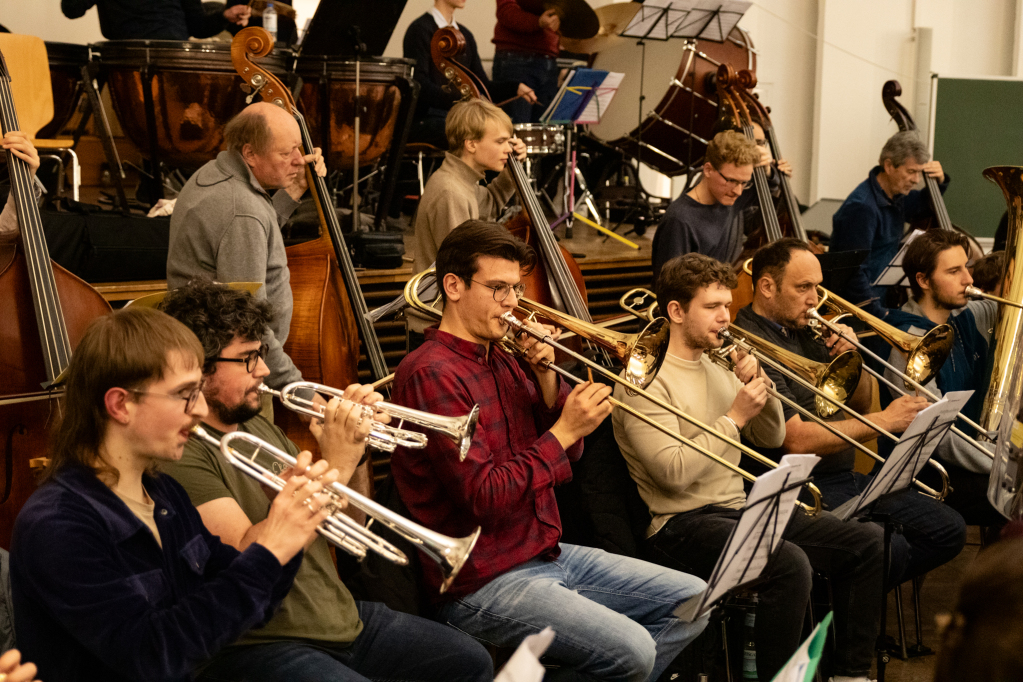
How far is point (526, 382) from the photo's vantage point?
291 cm

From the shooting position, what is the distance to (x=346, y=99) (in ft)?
17.4

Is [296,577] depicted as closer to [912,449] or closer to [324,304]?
[324,304]

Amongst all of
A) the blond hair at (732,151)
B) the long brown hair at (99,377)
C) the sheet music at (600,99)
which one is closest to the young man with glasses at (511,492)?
the long brown hair at (99,377)

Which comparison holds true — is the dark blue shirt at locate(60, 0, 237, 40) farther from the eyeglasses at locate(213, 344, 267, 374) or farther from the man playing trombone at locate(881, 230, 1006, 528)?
the man playing trombone at locate(881, 230, 1006, 528)

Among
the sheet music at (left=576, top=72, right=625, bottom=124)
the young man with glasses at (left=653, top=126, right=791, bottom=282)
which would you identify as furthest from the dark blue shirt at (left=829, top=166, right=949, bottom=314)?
the sheet music at (left=576, top=72, right=625, bottom=124)

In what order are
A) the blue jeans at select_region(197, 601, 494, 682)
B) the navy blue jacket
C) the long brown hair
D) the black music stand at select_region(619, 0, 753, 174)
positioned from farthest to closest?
1. the black music stand at select_region(619, 0, 753, 174)
2. the blue jeans at select_region(197, 601, 494, 682)
3. the long brown hair
4. the navy blue jacket

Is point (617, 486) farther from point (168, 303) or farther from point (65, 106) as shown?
point (65, 106)

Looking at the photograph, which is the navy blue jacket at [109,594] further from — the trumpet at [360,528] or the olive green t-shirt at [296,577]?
the olive green t-shirt at [296,577]

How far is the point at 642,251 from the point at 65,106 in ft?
11.1

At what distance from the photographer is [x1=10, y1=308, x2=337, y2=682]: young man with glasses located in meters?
1.74

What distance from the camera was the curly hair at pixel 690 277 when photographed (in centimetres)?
322

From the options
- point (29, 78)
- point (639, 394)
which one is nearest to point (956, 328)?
point (639, 394)

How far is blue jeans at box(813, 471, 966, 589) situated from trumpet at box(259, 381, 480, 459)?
163cm

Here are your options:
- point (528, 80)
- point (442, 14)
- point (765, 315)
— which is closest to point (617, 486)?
point (765, 315)
